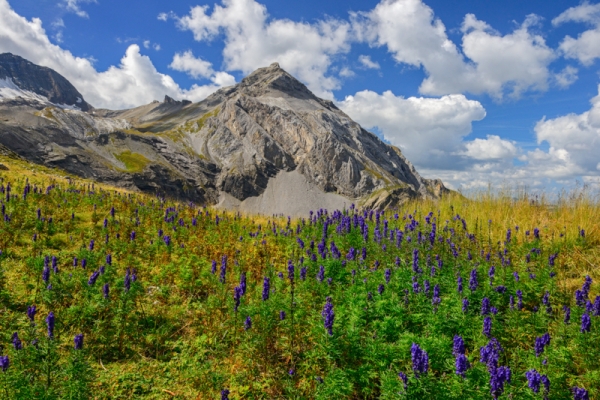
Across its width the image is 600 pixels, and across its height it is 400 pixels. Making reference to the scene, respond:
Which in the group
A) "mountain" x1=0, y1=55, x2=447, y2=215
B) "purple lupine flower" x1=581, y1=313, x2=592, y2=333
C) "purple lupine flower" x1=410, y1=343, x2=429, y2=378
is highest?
"mountain" x1=0, y1=55, x2=447, y2=215

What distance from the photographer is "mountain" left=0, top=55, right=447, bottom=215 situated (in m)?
95.8

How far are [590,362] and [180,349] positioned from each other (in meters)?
5.44

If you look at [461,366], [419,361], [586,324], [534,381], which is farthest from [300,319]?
[586,324]

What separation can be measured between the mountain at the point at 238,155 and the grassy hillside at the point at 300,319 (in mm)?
94308

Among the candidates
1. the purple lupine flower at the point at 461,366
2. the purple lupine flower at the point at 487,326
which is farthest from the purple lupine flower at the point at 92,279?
the purple lupine flower at the point at 487,326

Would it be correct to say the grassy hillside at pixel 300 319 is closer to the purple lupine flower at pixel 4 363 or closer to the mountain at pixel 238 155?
the purple lupine flower at pixel 4 363

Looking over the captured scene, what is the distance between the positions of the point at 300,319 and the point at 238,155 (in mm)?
128042

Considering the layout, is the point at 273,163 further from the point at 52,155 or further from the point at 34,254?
the point at 34,254

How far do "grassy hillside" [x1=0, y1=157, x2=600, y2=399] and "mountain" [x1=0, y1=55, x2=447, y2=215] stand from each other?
9431 centimetres

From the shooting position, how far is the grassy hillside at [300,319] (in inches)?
148

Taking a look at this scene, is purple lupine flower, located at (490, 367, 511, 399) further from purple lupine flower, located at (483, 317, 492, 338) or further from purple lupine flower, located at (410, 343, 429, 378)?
purple lupine flower, located at (483, 317, 492, 338)

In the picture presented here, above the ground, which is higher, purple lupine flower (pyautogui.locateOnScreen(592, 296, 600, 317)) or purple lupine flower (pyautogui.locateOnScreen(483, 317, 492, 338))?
purple lupine flower (pyautogui.locateOnScreen(592, 296, 600, 317))

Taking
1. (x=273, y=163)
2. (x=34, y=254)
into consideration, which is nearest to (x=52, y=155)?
(x=273, y=163)

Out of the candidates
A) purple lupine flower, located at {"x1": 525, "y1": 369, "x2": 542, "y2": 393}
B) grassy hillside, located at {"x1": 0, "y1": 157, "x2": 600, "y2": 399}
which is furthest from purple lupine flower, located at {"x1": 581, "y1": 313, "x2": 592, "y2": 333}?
purple lupine flower, located at {"x1": 525, "y1": 369, "x2": 542, "y2": 393}
